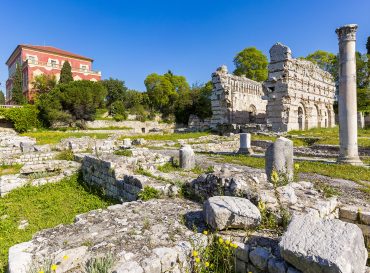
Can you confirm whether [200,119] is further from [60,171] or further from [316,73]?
[60,171]

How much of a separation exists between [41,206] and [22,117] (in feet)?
92.2

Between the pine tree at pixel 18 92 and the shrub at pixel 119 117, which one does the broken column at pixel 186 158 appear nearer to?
the shrub at pixel 119 117

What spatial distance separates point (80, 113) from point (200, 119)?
1783cm

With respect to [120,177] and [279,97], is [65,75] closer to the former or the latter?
[279,97]

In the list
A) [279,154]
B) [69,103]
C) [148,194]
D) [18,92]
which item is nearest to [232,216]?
[148,194]

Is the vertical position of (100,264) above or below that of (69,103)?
below

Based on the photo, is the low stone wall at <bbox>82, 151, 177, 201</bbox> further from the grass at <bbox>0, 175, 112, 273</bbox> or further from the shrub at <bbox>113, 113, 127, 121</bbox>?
the shrub at <bbox>113, 113, 127, 121</bbox>

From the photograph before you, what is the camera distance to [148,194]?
5.96 m

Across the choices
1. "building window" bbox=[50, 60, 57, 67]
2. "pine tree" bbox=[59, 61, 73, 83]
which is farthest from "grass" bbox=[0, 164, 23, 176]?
"building window" bbox=[50, 60, 57, 67]

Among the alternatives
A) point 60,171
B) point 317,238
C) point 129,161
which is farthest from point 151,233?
point 60,171

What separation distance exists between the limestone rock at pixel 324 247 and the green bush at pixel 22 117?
1356 inches

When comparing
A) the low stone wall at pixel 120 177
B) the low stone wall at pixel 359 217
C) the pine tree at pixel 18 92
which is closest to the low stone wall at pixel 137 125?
the pine tree at pixel 18 92

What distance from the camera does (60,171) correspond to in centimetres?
1042

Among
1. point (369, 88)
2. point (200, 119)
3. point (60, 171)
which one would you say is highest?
point (369, 88)
